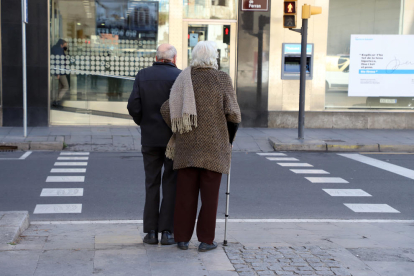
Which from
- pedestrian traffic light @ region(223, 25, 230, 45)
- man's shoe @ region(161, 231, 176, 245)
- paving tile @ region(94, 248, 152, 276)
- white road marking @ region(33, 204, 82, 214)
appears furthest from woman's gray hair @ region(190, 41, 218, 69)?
pedestrian traffic light @ region(223, 25, 230, 45)

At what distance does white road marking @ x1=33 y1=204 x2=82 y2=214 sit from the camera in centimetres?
656

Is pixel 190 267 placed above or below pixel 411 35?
below

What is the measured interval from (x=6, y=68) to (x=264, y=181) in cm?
870

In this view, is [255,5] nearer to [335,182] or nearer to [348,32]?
[348,32]

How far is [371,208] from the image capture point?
7020mm

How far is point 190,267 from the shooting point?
419cm

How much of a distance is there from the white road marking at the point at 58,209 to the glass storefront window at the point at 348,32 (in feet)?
35.2

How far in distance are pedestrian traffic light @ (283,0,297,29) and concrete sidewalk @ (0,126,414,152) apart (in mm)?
2570

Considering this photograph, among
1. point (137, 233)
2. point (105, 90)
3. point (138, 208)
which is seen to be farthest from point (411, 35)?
point (137, 233)

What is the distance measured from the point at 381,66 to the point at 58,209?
1187 centimetres

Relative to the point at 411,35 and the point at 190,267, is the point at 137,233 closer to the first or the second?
the point at 190,267

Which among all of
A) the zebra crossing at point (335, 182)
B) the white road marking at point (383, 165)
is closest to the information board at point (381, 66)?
the white road marking at point (383, 165)

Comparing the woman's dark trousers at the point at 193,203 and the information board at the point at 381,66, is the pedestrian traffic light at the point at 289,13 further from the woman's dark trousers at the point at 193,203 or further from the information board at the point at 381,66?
the woman's dark trousers at the point at 193,203

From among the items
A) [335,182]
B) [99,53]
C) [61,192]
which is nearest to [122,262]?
[61,192]
